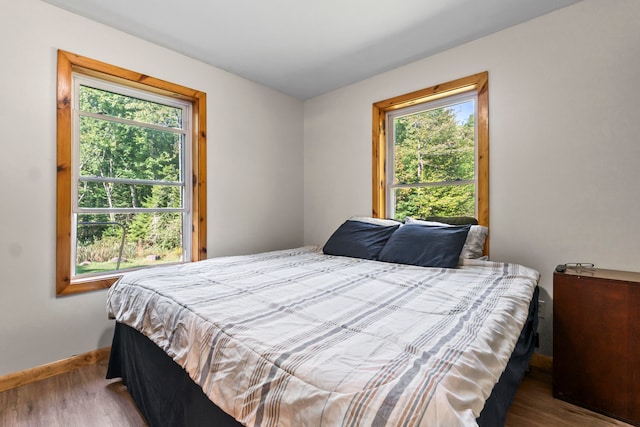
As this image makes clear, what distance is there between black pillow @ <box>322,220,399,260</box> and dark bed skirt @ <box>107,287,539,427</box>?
1.11 m

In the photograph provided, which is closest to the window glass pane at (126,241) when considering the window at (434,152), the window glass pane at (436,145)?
the window at (434,152)

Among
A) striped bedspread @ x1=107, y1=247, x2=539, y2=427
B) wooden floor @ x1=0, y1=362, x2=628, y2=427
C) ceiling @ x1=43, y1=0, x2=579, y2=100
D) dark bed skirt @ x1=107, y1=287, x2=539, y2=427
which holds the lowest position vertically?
wooden floor @ x1=0, y1=362, x2=628, y2=427

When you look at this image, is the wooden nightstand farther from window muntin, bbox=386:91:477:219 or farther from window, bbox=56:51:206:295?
window, bbox=56:51:206:295

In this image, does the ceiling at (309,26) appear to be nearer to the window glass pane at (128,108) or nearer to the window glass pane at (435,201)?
the window glass pane at (128,108)

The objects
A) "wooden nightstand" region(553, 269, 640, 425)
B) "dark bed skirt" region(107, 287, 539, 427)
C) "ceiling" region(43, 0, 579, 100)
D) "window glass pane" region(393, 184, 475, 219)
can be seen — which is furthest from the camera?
"window glass pane" region(393, 184, 475, 219)

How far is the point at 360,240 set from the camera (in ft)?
8.39

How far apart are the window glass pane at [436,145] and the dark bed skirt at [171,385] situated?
1308 mm

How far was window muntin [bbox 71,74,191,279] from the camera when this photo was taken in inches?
88.0

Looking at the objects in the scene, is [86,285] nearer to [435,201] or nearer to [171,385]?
[171,385]

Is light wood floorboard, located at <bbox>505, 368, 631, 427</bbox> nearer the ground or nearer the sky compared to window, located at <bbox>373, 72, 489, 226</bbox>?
nearer the ground

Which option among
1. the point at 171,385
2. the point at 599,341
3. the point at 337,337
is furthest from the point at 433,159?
the point at 171,385

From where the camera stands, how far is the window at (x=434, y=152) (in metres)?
2.46

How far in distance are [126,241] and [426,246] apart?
97.5 inches

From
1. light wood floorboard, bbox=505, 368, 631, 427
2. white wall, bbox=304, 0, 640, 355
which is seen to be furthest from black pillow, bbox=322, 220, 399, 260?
light wood floorboard, bbox=505, 368, 631, 427
